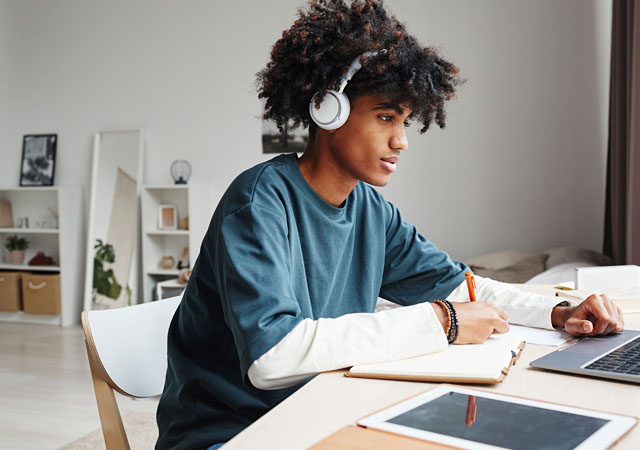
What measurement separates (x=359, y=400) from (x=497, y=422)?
0.58 feet

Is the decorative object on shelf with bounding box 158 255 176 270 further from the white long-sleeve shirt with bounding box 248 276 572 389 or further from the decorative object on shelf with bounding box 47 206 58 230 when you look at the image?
the white long-sleeve shirt with bounding box 248 276 572 389

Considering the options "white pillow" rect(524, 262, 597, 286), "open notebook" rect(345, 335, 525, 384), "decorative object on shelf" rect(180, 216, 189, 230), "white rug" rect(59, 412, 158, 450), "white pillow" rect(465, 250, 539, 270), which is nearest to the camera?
"open notebook" rect(345, 335, 525, 384)

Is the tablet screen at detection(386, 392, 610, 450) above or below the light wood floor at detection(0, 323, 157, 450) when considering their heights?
above

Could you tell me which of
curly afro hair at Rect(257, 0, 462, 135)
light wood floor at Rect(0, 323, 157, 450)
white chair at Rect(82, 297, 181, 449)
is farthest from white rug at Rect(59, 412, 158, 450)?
curly afro hair at Rect(257, 0, 462, 135)

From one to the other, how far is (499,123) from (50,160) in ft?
12.5

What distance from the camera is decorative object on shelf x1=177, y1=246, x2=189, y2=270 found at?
5070 mm

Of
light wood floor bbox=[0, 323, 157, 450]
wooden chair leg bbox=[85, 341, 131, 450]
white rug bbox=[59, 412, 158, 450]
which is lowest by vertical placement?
light wood floor bbox=[0, 323, 157, 450]

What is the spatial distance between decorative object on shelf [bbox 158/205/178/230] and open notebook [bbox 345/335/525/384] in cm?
438

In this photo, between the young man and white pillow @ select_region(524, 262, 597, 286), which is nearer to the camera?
the young man

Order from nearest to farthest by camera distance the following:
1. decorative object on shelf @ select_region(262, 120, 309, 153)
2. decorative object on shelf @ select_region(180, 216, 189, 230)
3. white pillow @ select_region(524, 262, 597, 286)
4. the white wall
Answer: white pillow @ select_region(524, 262, 597, 286), the white wall, decorative object on shelf @ select_region(262, 120, 309, 153), decorative object on shelf @ select_region(180, 216, 189, 230)

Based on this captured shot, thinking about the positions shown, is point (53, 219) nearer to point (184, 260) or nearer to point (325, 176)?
point (184, 260)

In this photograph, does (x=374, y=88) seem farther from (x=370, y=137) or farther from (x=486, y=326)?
(x=486, y=326)

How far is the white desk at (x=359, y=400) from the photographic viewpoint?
26.9 inches

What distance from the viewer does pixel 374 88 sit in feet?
3.84
